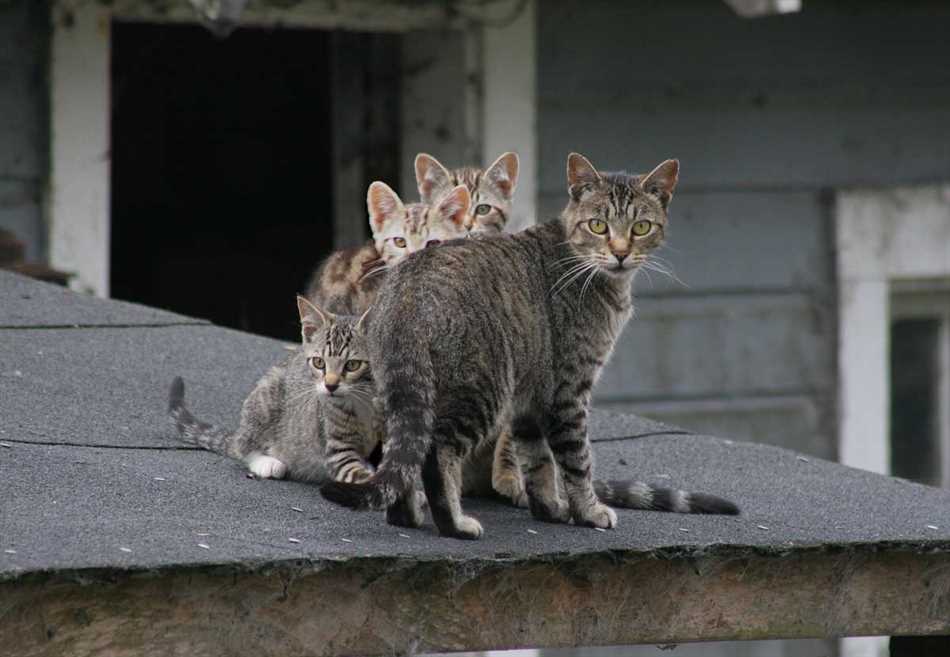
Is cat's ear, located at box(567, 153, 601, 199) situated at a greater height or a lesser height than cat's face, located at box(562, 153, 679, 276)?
greater

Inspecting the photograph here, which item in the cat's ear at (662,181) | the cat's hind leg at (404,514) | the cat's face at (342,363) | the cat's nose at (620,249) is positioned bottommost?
the cat's hind leg at (404,514)

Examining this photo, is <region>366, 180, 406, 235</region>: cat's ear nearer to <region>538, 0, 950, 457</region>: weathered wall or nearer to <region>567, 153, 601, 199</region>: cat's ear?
<region>567, 153, 601, 199</region>: cat's ear

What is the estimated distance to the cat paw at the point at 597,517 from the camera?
11.7ft

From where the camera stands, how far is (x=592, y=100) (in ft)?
22.2

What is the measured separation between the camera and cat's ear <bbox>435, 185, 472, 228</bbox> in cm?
445

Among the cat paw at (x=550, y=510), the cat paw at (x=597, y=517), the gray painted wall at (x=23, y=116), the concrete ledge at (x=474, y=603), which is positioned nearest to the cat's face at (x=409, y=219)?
the cat paw at (x=550, y=510)

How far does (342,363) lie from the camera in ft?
12.5

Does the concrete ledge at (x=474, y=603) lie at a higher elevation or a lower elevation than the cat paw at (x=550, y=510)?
lower

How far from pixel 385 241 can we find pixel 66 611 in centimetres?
212

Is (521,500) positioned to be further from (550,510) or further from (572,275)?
(572,275)

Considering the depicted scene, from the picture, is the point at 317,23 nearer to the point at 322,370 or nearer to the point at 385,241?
the point at 385,241

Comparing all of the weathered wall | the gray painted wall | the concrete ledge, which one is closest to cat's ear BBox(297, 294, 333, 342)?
the concrete ledge

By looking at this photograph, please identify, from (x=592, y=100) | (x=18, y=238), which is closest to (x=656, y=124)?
(x=592, y=100)

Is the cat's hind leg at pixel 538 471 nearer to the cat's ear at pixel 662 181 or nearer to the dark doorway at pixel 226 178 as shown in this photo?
the cat's ear at pixel 662 181
